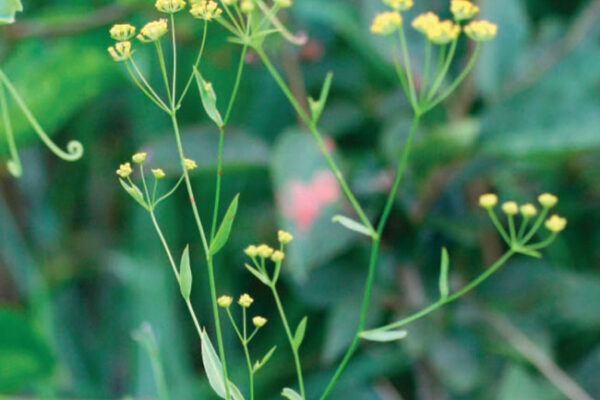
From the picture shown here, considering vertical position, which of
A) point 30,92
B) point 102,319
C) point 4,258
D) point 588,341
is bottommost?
point 588,341

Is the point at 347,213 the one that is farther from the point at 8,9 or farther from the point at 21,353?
the point at 8,9

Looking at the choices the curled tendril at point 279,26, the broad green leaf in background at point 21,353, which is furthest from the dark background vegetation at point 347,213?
the curled tendril at point 279,26

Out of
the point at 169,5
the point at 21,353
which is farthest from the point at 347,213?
the point at 169,5

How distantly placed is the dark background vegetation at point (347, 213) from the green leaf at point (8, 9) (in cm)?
33

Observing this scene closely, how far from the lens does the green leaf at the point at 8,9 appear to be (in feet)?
1.02

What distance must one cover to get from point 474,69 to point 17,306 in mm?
537

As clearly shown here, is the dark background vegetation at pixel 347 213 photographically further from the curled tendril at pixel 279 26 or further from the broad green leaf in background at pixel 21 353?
the curled tendril at pixel 279 26

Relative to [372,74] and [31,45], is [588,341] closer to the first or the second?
[372,74]

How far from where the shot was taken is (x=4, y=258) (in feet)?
3.03

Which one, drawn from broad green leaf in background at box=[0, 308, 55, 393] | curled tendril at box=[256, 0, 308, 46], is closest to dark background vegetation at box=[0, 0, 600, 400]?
broad green leaf in background at box=[0, 308, 55, 393]

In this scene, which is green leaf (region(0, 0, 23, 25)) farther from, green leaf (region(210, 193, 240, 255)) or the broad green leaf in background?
the broad green leaf in background

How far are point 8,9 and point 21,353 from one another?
0.47m

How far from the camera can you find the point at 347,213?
701mm

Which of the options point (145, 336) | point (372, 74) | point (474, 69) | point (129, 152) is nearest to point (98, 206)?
point (129, 152)
